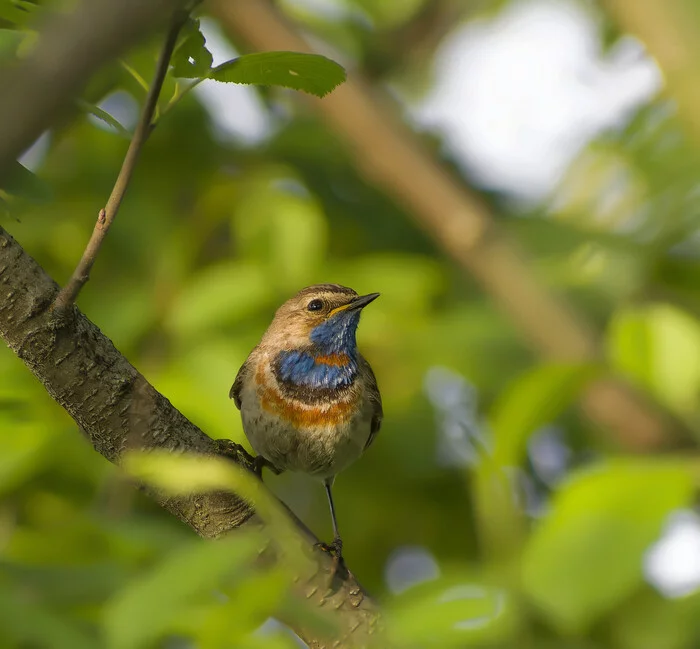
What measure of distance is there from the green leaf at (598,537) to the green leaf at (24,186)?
1361 millimetres

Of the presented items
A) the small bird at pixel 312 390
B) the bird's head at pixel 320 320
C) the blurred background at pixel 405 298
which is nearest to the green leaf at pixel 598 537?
the blurred background at pixel 405 298

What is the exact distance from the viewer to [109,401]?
2635 mm

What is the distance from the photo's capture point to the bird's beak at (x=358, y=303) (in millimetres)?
5023

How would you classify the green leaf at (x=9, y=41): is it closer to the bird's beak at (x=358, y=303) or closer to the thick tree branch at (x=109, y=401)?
the thick tree branch at (x=109, y=401)

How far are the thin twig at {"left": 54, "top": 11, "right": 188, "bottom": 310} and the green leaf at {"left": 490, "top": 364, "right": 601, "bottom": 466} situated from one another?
115 centimetres

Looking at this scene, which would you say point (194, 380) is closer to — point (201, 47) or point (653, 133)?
point (201, 47)

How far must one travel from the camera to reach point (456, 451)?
203 inches

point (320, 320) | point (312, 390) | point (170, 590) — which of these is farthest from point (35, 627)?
point (320, 320)

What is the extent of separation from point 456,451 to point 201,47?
3313 mm

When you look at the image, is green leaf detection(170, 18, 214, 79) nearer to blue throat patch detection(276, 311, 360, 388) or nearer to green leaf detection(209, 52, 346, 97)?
green leaf detection(209, 52, 346, 97)

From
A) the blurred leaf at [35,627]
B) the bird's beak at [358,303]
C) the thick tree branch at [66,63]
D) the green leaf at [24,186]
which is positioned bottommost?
the blurred leaf at [35,627]

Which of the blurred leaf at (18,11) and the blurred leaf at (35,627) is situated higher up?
the blurred leaf at (18,11)

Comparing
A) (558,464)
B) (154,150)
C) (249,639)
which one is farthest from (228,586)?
(154,150)

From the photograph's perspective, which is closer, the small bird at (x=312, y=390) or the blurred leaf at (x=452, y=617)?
the blurred leaf at (x=452, y=617)
